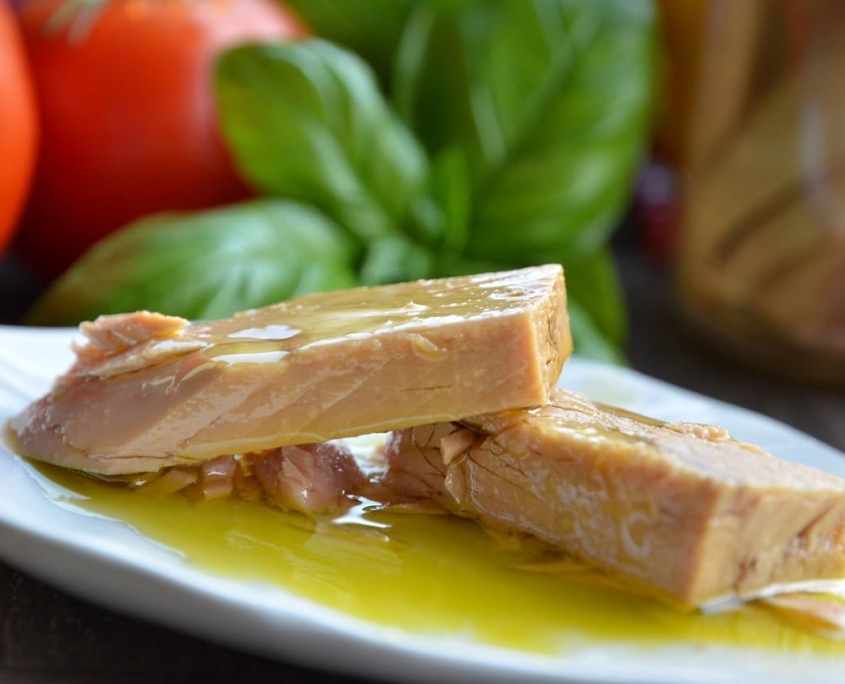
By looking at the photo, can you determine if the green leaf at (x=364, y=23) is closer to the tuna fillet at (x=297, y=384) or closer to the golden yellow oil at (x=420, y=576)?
the tuna fillet at (x=297, y=384)

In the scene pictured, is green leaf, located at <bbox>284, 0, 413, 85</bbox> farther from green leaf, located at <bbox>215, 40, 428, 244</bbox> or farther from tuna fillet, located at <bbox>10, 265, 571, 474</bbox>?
tuna fillet, located at <bbox>10, 265, 571, 474</bbox>

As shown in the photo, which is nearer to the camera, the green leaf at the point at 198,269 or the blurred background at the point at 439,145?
the green leaf at the point at 198,269

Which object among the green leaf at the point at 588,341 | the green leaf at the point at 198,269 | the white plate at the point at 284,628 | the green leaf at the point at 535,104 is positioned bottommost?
the green leaf at the point at 588,341

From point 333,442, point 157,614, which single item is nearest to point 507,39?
point 333,442

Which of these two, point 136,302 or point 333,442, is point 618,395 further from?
point 136,302

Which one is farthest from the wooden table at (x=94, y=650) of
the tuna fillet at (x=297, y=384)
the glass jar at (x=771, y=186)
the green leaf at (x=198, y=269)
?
the glass jar at (x=771, y=186)

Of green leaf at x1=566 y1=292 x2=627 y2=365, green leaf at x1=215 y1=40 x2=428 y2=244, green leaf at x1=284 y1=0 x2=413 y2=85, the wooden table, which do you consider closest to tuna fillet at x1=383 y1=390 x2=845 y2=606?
the wooden table
